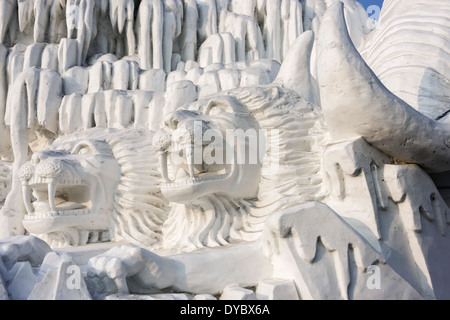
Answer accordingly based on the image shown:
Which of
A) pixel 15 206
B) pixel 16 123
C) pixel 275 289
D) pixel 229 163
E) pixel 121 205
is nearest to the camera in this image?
pixel 275 289

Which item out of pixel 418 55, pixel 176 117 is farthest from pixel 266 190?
pixel 418 55

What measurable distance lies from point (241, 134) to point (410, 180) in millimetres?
827

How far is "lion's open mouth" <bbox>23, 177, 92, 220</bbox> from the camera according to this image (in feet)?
8.50

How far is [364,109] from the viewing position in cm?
193

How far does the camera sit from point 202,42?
5598 millimetres

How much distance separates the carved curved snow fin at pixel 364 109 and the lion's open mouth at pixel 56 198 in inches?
59.5

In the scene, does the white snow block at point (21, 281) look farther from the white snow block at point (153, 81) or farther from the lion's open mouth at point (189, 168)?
the white snow block at point (153, 81)

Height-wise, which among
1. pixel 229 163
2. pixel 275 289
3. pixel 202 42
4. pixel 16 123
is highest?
pixel 202 42

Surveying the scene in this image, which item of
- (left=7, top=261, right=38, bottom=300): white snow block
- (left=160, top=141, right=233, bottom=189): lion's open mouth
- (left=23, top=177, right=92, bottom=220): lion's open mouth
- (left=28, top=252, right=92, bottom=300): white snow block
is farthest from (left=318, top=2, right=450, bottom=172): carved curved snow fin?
(left=23, top=177, right=92, bottom=220): lion's open mouth

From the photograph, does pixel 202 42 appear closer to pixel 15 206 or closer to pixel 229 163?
pixel 15 206

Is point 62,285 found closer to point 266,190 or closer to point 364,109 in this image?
point 266,190

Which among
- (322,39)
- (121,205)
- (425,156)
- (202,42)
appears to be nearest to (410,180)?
(425,156)

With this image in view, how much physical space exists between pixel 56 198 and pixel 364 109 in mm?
1904

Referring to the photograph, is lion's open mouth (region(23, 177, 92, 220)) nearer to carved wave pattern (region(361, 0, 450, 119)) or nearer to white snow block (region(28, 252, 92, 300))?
white snow block (region(28, 252, 92, 300))
